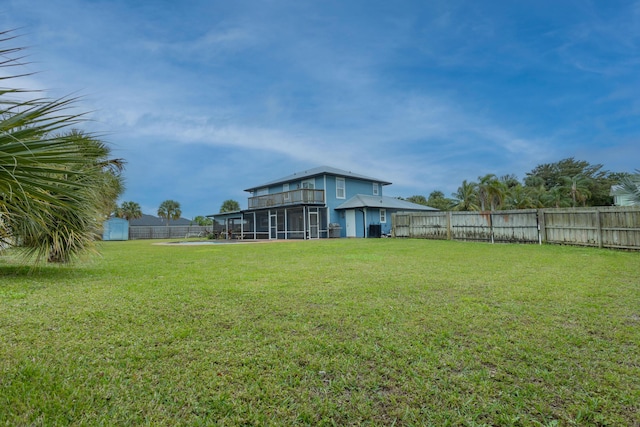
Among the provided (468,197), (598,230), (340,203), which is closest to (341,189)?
(340,203)

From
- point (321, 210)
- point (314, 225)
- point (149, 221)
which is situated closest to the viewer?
point (314, 225)

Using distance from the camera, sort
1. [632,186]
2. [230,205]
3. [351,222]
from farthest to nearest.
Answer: [230,205]
[351,222]
[632,186]

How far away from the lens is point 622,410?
185cm

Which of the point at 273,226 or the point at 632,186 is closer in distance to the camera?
the point at 632,186

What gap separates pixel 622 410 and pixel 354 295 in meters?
3.08

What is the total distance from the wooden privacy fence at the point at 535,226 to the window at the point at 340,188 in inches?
230

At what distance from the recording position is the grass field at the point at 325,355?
6.17 feet

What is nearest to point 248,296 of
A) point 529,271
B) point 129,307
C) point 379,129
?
point 129,307

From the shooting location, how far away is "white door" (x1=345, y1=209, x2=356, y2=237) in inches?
903

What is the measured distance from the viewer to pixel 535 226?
13.4m

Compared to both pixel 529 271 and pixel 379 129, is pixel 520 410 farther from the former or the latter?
pixel 379 129

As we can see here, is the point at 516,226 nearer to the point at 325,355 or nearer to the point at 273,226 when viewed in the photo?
the point at 325,355

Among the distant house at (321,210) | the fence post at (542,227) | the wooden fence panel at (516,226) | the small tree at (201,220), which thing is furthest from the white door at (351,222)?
the small tree at (201,220)

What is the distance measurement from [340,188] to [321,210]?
2605 mm
